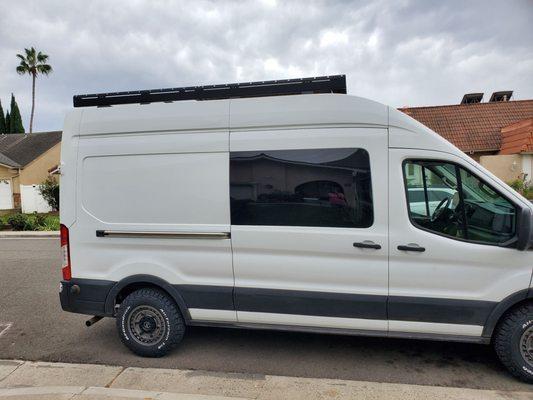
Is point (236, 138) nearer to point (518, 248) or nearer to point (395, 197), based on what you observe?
point (395, 197)

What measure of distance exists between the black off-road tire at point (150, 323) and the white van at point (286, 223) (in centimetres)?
1

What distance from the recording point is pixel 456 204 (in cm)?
334

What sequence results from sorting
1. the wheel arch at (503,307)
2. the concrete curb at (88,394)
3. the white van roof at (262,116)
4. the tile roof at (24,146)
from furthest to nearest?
the tile roof at (24,146) → the white van roof at (262,116) → the wheel arch at (503,307) → the concrete curb at (88,394)

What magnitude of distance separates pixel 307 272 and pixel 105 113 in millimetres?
2563

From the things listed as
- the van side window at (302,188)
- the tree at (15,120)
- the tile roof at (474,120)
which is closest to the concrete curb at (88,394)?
the van side window at (302,188)

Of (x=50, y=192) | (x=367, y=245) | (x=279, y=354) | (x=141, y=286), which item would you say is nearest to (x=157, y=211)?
(x=141, y=286)

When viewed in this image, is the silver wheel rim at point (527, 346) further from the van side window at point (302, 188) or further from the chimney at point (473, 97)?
the chimney at point (473, 97)

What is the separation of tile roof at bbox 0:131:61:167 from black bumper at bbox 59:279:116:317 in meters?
25.9

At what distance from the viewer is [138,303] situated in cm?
379

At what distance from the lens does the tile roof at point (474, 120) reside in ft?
67.9

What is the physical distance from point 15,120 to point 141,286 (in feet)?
171

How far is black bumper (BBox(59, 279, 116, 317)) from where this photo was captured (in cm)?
384

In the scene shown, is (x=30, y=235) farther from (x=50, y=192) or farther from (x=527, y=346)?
(x=527, y=346)

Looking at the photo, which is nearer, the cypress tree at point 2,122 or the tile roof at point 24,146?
the tile roof at point 24,146
